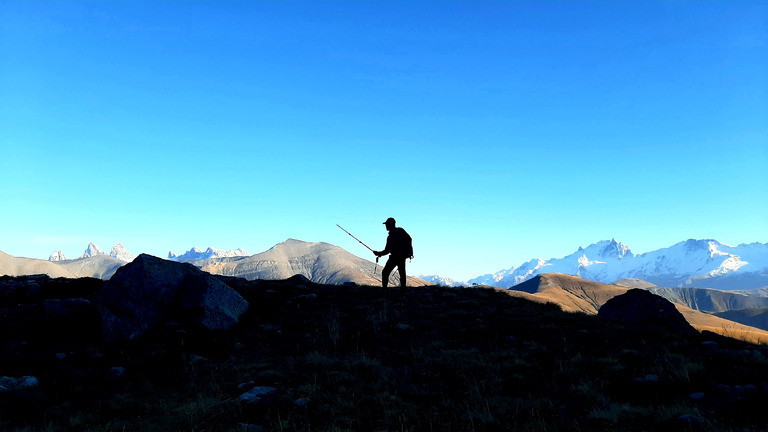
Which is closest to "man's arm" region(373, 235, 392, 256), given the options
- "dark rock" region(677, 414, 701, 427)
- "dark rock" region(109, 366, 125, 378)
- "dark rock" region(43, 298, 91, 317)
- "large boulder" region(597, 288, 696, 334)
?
"large boulder" region(597, 288, 696, 334)

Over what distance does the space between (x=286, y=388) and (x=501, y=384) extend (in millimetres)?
5191

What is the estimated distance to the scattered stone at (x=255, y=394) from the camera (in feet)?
32.1

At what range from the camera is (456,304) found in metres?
20.2

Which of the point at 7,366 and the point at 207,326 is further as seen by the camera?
the point at 207,326

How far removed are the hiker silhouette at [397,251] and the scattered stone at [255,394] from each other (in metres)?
10.7

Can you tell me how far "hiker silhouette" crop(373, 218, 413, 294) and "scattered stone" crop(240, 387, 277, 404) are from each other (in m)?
10.7

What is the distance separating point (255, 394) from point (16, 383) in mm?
6397

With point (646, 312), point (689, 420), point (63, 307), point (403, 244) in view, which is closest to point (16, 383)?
point (63, 307)

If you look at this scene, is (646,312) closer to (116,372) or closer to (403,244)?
(403,244)

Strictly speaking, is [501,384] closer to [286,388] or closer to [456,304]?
[286,388]

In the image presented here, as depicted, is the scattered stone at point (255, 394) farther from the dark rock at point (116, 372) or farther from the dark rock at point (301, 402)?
the dark rock at point (116, 372)

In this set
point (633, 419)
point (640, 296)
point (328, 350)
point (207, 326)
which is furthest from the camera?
point (640, 296)

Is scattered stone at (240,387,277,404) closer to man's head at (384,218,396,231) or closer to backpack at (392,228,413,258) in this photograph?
backpack at (392,228,413,258)

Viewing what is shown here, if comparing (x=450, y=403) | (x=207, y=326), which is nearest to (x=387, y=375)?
(x=450, y=403)
